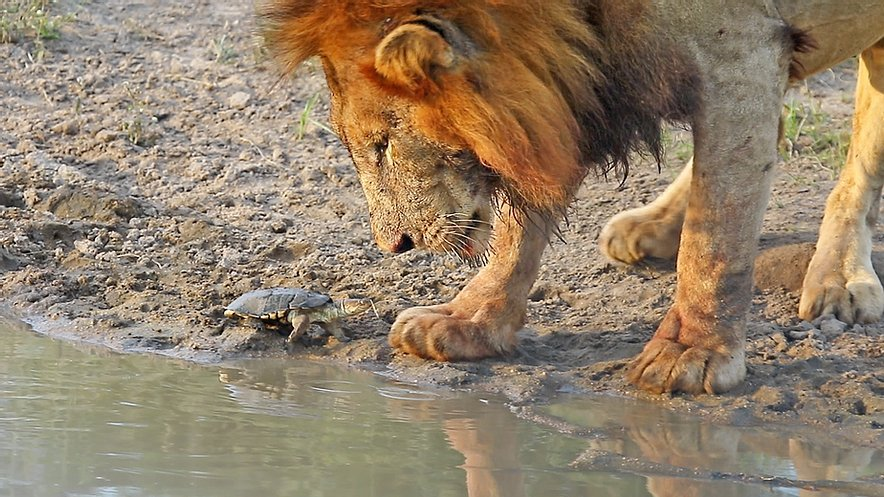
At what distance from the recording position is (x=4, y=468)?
11.7 ft

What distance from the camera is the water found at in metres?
3.58

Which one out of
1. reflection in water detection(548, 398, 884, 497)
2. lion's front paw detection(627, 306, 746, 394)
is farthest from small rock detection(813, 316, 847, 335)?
reflection in water detection(548, 398, 884, 497)

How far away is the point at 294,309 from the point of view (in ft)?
17.0

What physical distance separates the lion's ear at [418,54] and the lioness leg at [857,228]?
2053mm

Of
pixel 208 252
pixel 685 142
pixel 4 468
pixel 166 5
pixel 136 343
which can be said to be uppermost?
pixel 166 5

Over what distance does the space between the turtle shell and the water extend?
0.87ft

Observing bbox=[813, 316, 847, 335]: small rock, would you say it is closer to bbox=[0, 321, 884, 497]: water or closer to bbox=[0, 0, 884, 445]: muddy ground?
bbox=[0, 0, 884, 445]: muddy ground

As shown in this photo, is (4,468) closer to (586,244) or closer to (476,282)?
(476,282)

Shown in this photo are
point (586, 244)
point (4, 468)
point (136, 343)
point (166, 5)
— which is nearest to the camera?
point (4, 468)

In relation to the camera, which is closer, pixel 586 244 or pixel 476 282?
pixel 476 282

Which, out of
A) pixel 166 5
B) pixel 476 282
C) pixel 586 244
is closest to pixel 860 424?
pixel 476 282

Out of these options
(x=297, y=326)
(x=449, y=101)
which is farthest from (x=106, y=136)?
→ (x=449, y=101)

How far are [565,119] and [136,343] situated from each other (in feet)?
6.18

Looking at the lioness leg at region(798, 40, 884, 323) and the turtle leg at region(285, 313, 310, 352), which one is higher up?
the lioness leg at region(798, 40, 884, 323)
